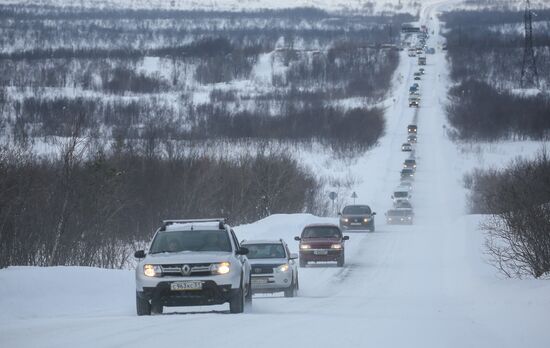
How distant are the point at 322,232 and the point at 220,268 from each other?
18.9 m

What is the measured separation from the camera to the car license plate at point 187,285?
15.4 m

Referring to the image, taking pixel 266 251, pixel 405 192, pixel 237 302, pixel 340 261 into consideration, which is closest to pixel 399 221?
pixel 405 192

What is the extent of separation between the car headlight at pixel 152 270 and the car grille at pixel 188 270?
3.2 inches

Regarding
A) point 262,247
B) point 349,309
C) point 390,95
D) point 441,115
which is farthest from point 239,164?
point 390,95

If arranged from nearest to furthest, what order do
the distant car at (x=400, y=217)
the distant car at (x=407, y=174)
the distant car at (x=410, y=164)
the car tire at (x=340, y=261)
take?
the car tire at (x=340, y=261) < the distant car at (x=400, y=217) < the distant car at (x=407, y=174) < the distant car at (x=410, y=164)

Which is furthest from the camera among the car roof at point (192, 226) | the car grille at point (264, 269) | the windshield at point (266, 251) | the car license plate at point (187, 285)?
the windshield at point (266, 251)

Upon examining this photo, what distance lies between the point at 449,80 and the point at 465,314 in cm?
16090

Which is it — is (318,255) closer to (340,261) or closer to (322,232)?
(340,261)

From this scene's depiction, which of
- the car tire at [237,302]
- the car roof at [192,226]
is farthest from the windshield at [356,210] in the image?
the car tire at [237,302]

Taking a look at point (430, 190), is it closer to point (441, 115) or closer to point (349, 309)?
point (441, 115)

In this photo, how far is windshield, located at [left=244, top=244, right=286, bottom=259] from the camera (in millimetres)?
24344

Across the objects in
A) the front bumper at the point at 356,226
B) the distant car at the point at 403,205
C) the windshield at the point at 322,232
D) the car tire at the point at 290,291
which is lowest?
the distant car at the point at 403,205

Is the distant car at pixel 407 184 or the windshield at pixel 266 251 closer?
the windshield at pixel 266 251

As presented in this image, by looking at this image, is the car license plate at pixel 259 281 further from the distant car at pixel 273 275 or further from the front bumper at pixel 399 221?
the front bumper at pixel 399 221
